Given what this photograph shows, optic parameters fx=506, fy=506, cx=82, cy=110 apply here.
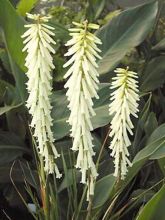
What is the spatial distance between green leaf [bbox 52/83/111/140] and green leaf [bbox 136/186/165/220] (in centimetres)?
30

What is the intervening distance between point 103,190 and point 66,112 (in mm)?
292

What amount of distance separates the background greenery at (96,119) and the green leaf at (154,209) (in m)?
0.10

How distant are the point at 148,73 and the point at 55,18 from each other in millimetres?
411

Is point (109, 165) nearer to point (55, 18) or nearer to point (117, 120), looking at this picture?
point (117, 120)

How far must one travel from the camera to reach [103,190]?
4.41 feet

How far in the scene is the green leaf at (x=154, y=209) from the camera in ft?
3.68

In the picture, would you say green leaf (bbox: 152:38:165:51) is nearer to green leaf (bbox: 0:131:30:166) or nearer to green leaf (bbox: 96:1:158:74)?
green leaf (bbox: 96:1:158:74)

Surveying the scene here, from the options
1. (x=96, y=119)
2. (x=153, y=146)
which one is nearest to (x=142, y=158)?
(x=153, y=146)

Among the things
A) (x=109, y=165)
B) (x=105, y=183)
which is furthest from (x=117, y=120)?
(x=109, y=165)

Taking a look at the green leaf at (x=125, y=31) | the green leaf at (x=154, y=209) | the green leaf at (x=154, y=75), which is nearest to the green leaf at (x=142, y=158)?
the green leaf at (x=154, y=209)

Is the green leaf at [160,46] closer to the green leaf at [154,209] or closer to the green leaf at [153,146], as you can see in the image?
the green leaf at [153,146]

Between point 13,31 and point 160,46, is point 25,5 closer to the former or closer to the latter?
point 13,31

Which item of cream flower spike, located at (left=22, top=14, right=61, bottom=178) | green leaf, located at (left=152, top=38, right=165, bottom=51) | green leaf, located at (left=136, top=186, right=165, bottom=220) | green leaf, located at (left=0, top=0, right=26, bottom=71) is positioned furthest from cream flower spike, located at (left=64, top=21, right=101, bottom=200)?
green leaf, located at (left=152, top=38, right=165, bottom=51)

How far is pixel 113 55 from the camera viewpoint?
1683 millimetres
